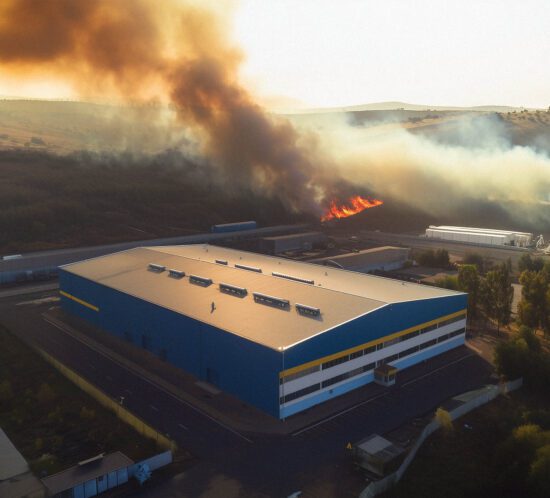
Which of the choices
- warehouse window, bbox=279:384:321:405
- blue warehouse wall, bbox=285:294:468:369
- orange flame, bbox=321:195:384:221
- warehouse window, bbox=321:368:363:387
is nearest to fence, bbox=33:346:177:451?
warehouse window, bbox=279:384:321:405

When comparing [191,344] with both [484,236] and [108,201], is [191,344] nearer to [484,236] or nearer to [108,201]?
[484,236]

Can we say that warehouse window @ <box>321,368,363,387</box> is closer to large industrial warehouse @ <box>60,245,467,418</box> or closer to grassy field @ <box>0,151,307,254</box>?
large industrial warehouse @ <box>60,245,467,418</box>

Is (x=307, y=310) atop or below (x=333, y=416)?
atop

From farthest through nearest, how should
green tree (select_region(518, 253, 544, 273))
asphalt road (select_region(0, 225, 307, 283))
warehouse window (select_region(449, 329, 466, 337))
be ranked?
green tree (select_region(518, 253, 544, 273)) < asphalt road (select_region(0, 225, 307, 283)) < warehouse window (select_region(449, 329, 466, 337))

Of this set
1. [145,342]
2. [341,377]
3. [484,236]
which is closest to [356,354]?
[341,377]

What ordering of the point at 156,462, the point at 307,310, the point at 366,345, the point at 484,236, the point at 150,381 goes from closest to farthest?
the point at 156,462 → the point at 366,345 → the point at 307,310 → the point at 150,381 → the point at 484,236

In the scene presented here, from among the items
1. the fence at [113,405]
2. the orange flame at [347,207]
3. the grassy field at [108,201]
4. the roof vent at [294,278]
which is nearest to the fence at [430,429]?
the fence at [113,405]
